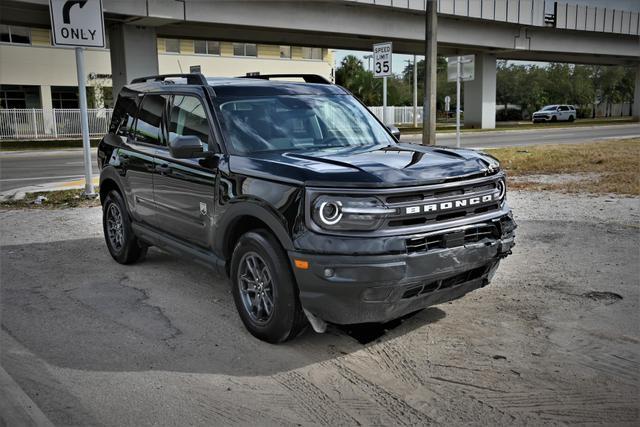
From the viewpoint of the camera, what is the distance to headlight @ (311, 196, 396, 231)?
3855mm

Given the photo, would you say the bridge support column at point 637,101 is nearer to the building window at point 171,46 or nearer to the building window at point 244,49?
the building window at point 244,49

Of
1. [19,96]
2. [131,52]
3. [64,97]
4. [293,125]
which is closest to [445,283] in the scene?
[293,125]

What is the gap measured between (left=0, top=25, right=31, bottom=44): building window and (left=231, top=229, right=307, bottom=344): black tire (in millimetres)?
41034

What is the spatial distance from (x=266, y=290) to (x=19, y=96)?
42.6 meters

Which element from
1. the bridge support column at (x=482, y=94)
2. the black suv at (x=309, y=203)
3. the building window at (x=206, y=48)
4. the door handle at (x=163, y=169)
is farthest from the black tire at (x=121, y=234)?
the building window at (x=206, y=48)

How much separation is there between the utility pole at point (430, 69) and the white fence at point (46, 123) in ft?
79.4

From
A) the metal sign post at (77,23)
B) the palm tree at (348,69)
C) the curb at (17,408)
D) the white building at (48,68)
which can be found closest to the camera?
the curb at (17,408)

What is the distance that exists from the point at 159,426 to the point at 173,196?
2557mm

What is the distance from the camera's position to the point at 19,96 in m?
41.2

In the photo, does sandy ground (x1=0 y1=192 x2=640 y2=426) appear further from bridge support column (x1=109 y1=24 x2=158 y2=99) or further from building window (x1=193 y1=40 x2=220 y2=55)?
building window (x1=193 y1=40 x2=220 y2=55)

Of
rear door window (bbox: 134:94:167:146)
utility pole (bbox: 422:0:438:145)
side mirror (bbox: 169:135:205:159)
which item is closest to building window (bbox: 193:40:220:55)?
utility pole (bbox: 422:0:438:145)

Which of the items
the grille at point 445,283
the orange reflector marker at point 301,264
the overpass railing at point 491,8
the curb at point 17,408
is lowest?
the curb at point 17,408

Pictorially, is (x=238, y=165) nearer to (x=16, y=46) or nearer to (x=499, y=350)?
(x=499, y=350)

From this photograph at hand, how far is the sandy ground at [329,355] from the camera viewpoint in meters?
3.48
